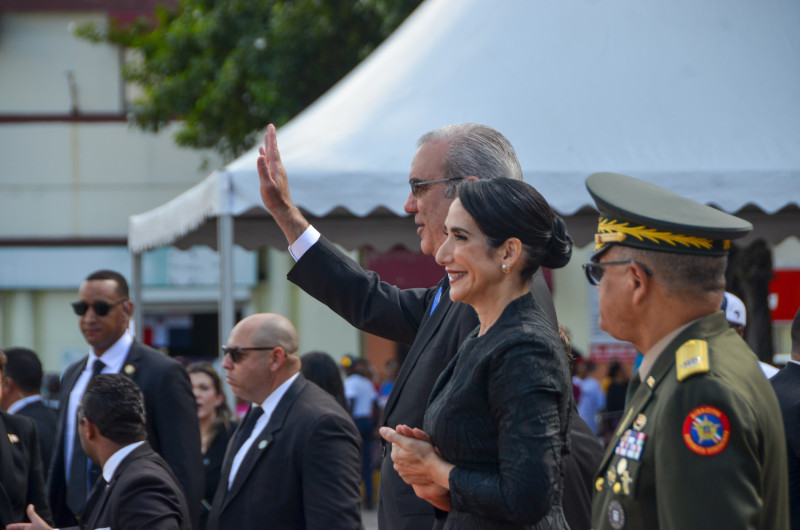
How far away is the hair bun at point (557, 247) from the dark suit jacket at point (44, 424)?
4151 mm

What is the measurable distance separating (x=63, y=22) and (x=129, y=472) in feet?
54.3

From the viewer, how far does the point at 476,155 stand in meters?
2.96

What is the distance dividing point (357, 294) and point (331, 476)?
83cm

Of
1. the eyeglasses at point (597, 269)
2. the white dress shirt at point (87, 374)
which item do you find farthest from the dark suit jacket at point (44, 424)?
the eyeglasses at point (597, 269)

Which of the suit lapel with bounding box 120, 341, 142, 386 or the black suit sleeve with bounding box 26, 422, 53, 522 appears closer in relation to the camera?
the black suit sleeve with bounding box 26, 422, 53, 522

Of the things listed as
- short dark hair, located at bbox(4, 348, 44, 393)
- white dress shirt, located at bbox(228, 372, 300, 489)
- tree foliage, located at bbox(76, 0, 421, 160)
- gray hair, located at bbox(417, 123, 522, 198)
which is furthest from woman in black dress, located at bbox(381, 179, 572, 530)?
tree foliage, located at bbox(76, 0, 421, 160)

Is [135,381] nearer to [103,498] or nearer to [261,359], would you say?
[261,359]

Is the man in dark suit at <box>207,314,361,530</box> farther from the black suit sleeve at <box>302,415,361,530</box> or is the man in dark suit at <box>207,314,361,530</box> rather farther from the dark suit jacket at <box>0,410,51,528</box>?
the dark suit jacket at <box>0,410,51,528</box>

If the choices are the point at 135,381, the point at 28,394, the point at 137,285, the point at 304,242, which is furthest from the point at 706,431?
the point at 137,285

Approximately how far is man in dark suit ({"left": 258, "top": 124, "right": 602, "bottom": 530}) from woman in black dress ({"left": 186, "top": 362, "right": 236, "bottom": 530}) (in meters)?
2.79

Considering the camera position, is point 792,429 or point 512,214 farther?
point 792,429

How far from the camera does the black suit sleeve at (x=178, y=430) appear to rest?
4.77 meters

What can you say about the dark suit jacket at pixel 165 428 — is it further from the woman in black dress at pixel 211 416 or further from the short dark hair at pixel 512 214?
the short dark hair at pixel 512 214

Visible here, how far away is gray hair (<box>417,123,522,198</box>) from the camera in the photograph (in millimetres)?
2947
